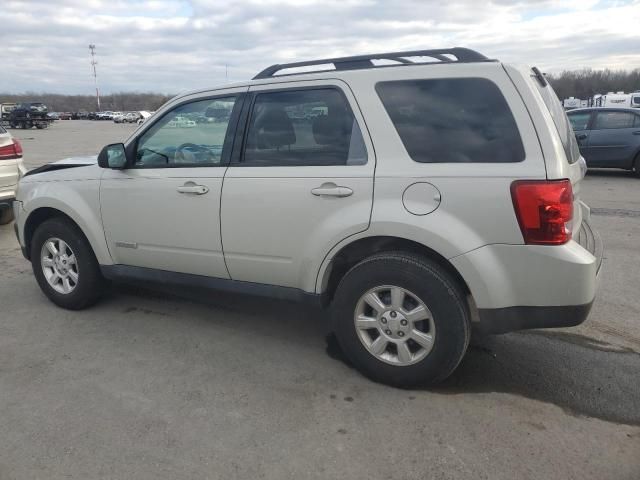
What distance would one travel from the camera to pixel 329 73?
3.34 meters

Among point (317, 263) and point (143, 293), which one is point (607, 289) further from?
point (143, 293)

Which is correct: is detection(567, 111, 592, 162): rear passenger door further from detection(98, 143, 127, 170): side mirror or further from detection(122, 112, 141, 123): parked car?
detection(122, 112, 141, 123): parked car

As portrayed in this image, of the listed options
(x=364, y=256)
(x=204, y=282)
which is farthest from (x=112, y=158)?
(x=364, y=256)

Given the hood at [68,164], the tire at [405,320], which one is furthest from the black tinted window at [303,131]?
the hood at [68,164]

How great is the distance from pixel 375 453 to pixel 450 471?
1.17 ft

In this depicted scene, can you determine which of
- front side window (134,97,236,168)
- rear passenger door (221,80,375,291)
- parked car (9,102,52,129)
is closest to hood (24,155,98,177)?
front side window (134,97,236,168)

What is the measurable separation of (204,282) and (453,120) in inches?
81.1

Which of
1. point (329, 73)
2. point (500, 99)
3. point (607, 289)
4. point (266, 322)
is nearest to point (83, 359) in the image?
point (266, 322)

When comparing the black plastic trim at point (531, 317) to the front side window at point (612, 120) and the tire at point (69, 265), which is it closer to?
the tire at point (69, 265)

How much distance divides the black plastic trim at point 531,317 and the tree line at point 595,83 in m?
67.2

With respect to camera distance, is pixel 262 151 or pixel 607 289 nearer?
pixel 262 151

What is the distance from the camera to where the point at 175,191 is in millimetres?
3770

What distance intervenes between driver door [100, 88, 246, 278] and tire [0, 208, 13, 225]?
14.7 feet

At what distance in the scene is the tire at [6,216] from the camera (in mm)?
7651
